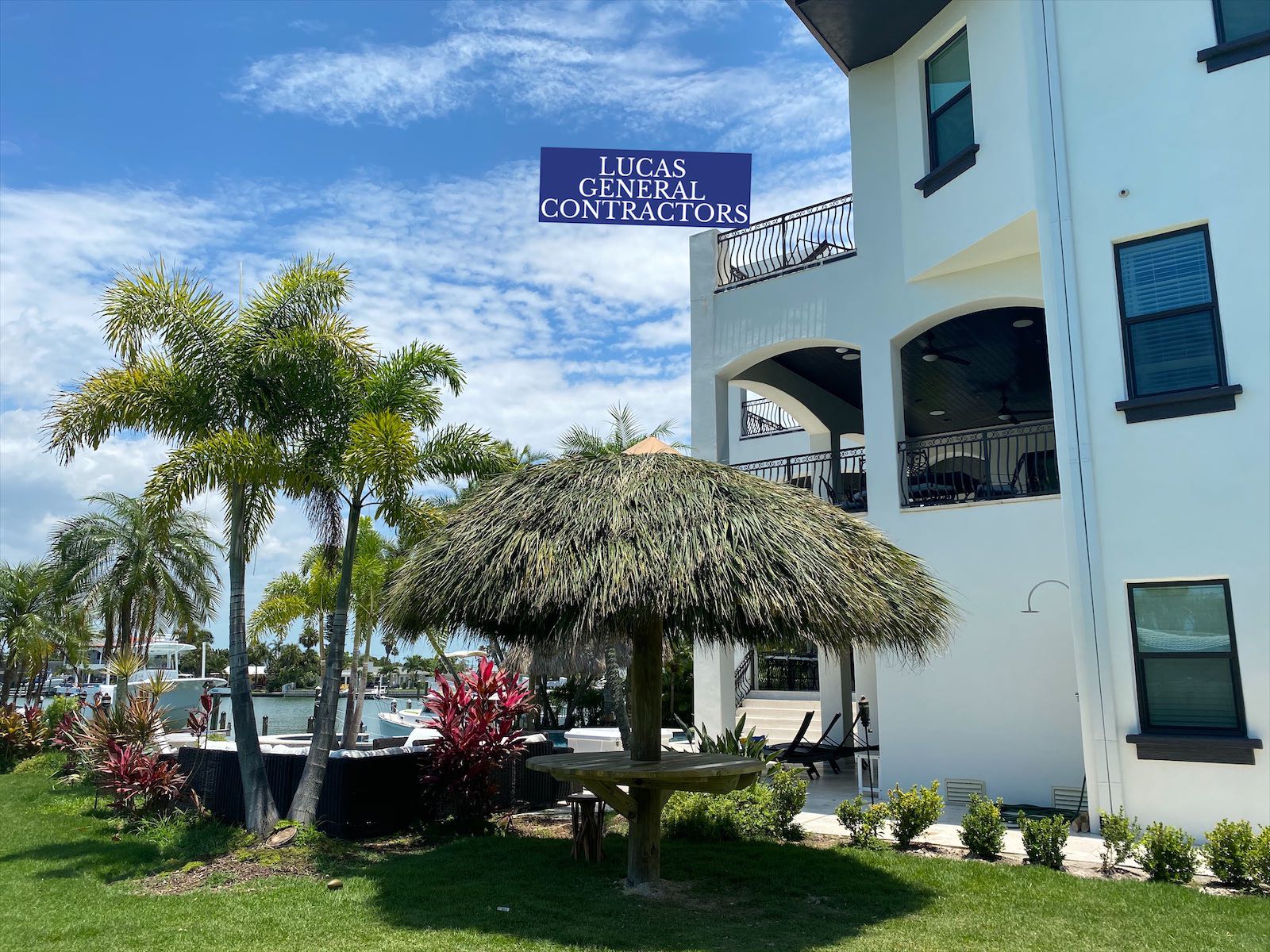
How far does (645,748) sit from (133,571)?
1840cm

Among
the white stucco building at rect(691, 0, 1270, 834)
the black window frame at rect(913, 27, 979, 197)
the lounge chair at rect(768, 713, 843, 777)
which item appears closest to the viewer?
the white stucco building at rect(691, 0, 1270, 834)

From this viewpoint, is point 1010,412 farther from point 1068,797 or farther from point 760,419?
point 1068,797

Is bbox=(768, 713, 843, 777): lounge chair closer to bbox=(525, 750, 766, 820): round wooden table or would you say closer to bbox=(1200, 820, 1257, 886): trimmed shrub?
bbox=(525, 750, 766, 820): round wooden table

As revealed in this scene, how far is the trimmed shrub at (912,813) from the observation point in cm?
955

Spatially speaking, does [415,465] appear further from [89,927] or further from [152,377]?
[89,927]

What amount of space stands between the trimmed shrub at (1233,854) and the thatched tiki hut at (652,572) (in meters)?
2.83

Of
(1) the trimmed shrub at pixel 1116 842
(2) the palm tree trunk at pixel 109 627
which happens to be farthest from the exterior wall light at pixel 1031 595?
(2) the palm tree trunk at pixel 109 627

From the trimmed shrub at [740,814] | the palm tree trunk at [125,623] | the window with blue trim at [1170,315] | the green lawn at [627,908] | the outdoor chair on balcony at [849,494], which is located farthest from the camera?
the palm tree trunk at [125,623]

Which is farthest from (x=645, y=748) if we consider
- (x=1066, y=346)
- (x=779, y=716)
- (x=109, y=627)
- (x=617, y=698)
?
(x=109, y=627)

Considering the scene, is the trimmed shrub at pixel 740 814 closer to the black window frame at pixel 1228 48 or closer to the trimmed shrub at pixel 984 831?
the trimmed shrub at pixel 984 831

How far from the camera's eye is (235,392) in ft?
38.1

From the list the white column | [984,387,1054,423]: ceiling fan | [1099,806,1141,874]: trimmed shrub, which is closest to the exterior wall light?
[1099,806,1141,874]: trimmed shrub

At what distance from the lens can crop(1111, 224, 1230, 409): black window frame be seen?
9.66 m

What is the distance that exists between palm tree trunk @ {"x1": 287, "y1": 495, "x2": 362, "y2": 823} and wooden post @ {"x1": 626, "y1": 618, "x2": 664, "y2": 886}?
437cm
